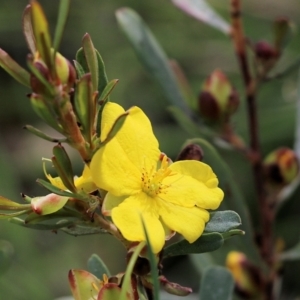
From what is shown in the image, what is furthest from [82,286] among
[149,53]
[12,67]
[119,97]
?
[119,97]

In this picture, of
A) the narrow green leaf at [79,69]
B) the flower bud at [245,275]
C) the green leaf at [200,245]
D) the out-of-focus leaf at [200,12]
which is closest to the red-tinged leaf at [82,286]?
the green leaf at [200,245]

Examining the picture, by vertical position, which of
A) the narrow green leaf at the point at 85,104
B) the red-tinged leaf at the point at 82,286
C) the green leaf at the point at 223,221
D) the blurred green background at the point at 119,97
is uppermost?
the narrow green leaf at the point at 85,104

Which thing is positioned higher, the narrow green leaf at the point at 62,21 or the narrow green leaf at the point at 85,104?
the narrow green leaf at the point at 62,21

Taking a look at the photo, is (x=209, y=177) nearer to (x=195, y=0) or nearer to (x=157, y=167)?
(x=157, y=167)

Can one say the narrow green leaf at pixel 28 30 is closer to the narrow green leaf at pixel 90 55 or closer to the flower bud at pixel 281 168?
the narrow green leaf at pixel 90 55

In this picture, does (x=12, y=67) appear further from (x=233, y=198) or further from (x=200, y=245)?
(x=233, y=198)

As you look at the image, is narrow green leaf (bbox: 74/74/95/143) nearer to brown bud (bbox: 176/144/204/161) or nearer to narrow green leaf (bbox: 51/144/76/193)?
narrow green leaf (bbox: 51/144/76/193)
